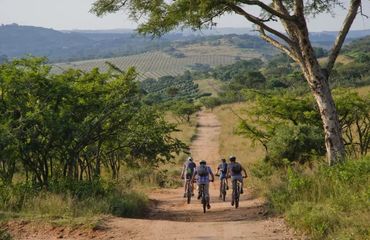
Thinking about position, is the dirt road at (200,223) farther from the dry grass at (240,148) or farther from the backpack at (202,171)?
the dry grass at (240,148)

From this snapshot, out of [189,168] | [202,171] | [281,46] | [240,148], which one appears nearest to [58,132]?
[202,171]

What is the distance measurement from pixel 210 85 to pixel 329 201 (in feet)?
459

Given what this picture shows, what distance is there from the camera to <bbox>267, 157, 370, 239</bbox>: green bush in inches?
320

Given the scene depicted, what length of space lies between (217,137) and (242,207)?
35.4 m

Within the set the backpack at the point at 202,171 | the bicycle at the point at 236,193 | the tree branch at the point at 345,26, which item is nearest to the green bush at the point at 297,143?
the bicycle at the point at 236,193

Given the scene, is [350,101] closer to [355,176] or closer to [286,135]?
[286,135]

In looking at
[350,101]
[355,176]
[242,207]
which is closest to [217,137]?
[350,101]

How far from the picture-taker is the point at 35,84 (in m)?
13.2

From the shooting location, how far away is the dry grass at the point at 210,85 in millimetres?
137150

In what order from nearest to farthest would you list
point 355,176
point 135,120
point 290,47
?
1. point 355,176
2. point 290,47
3. point 135,120

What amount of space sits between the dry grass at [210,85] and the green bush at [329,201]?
396 feet

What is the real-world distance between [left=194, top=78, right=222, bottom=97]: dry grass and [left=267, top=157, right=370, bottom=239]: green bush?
12060 cm

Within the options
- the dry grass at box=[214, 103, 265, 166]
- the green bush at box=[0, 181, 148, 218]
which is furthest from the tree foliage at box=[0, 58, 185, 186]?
the dry grass at box=[214, 103, 265, 166]

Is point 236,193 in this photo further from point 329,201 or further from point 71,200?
point 71,200
